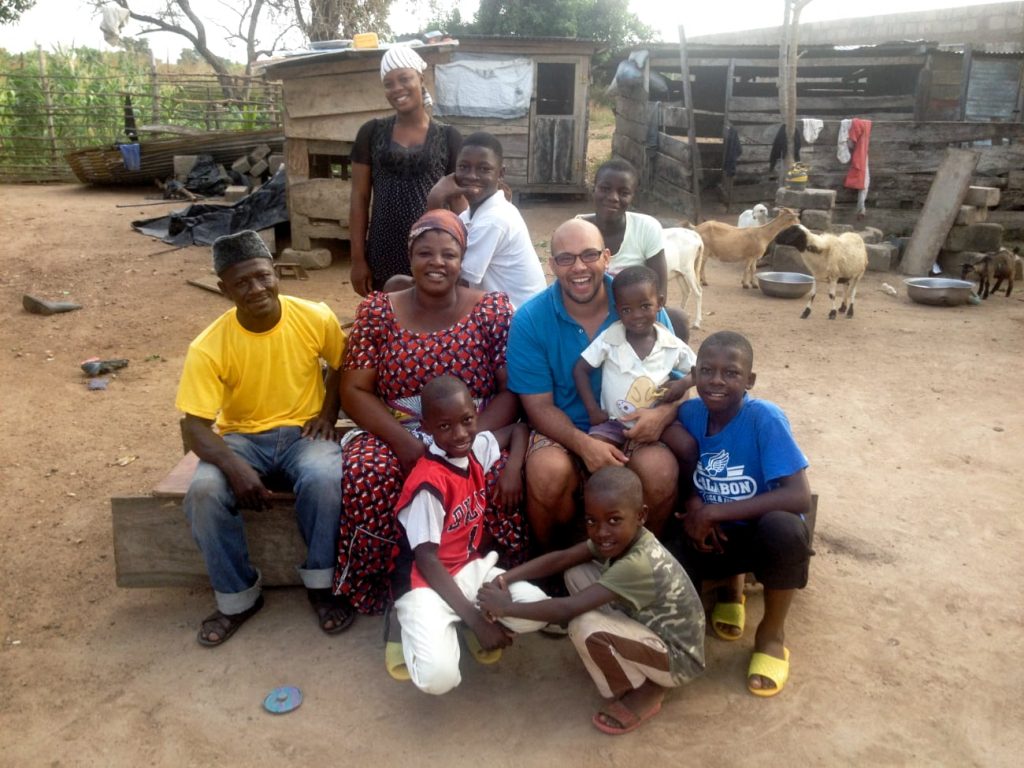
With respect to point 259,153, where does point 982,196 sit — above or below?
below

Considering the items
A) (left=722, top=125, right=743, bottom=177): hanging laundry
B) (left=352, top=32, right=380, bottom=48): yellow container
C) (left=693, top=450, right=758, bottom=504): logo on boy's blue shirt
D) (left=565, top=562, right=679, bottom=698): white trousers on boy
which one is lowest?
(left=565, top=562, right=679, bottom=698): white trousers on boy

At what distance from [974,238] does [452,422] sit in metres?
8.49

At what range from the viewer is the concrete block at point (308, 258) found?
8.39 meters

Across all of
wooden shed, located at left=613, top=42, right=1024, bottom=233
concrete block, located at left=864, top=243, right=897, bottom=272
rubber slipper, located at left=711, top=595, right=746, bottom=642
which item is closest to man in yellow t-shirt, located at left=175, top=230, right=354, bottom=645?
rubber slipper, located at left=711, top=595, right=746, bottom=642

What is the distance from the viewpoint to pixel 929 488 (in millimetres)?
3932

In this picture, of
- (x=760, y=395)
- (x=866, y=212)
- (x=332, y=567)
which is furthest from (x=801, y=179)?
(x=332, y=567)

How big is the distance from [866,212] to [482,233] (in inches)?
339

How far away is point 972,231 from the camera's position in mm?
8945

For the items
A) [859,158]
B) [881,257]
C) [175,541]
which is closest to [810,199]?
[881,257]

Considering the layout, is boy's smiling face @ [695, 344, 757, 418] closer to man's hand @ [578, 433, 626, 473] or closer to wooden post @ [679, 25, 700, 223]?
man's hand @ [578, 433, 626, 473]

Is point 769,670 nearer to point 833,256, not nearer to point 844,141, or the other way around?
point 833,256

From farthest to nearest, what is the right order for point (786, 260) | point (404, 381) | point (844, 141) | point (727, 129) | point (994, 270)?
point (727, 129) < point (844, 141) < point (786, 260) < point (994, 270) < point (404, 381)

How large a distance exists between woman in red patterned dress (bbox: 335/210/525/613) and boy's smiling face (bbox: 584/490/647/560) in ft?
1.90

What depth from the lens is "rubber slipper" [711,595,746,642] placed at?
280 centimetres
